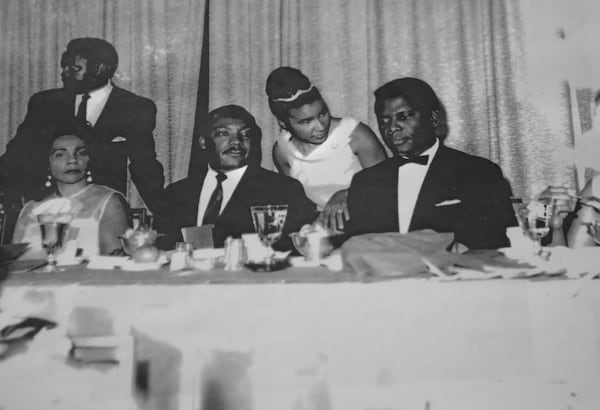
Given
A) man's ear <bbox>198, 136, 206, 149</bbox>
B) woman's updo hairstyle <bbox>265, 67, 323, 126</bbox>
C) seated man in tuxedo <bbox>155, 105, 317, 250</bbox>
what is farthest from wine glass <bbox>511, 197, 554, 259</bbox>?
man's ear <bbox>198, 136, 206, 149</bbox>

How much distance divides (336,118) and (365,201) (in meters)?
0.36

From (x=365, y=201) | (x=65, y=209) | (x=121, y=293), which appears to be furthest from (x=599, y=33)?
(x=65, y=209)

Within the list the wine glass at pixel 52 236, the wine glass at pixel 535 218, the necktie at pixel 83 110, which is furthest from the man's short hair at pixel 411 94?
the wine glass at pixel 52 236

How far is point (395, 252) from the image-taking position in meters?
1.92

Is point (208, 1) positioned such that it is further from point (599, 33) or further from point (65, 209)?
point (599, 33)

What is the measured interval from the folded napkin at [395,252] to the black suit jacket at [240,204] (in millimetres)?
226

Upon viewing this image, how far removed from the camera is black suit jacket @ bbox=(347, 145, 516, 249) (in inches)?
77.5

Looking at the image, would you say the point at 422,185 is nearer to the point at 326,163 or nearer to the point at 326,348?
the point at 326,163

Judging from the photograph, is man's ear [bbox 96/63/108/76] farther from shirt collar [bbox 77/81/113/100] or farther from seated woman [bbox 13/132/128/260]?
seated woman [bbox 13/132/128/260]

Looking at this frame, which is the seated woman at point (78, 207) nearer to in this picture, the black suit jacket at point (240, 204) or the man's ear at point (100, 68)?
the black suit jacket at point (240, 204)

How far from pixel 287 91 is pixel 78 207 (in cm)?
94

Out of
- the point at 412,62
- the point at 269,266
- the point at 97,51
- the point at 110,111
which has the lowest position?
the point at 269,266

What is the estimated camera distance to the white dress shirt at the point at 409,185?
200 centimetres

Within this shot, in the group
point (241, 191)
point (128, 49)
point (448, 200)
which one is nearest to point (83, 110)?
point (128, 49)
